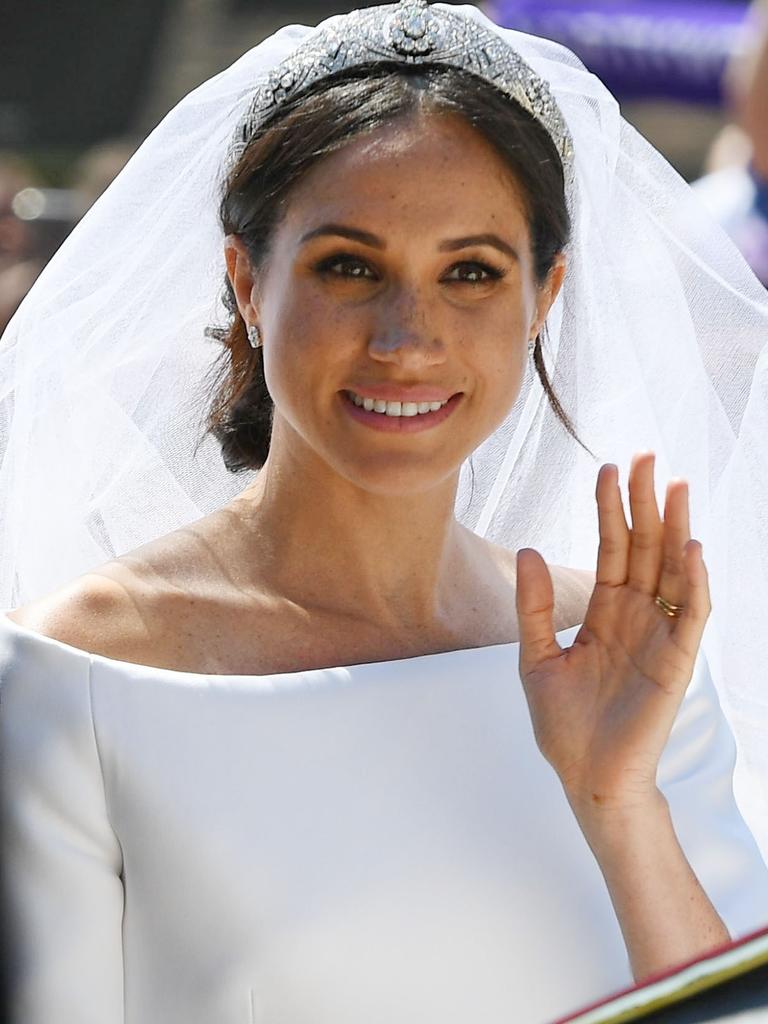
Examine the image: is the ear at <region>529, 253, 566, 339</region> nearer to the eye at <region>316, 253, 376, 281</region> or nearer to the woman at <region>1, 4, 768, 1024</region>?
the woman at <region>1, 4, 768, 1024</region>

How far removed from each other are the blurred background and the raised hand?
3367 millimetres

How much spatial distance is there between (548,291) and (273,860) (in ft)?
2.78

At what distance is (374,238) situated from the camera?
6.57 ft

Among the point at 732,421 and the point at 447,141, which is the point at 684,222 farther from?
the point at 447,141

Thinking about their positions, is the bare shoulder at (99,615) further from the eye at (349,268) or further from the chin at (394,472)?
the eye at (349,268)

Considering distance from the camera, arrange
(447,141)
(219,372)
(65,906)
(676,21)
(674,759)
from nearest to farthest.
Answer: (65,906)
(447,141)
(674,759)
(219,372)
(676,21)

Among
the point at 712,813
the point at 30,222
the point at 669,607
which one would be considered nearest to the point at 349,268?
the point at 669,607

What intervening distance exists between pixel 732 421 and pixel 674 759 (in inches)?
23.2

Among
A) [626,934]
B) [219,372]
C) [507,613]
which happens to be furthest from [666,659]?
[219,372]

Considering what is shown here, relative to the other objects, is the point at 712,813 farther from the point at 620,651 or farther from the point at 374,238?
the point at 374,238

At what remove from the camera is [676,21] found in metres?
7.39

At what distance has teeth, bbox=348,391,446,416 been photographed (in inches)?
79.0

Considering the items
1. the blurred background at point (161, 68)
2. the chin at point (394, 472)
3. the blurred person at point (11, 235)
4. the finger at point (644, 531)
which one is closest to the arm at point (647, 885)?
the finger at point (644, 531)

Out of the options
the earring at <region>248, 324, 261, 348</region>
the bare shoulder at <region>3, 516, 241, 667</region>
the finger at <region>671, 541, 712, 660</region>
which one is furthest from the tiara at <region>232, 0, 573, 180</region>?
the finger at <region>671, 541, 712, 660</region>
